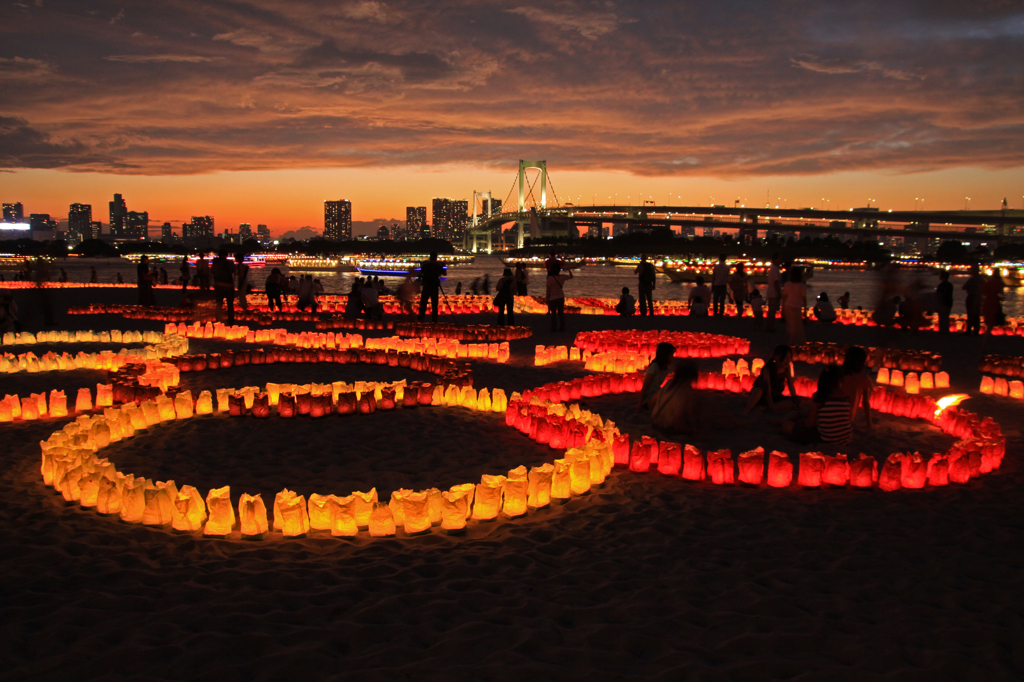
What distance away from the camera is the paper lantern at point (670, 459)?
7.30 m

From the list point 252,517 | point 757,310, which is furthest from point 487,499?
point 757,310

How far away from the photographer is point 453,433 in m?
8.73

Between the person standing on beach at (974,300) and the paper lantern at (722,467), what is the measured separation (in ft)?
51.2

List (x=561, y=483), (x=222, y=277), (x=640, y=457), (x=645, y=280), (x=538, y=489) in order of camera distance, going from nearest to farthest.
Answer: (x=538, y=489)
(x=561, y=483)
(x=640, y=457)
(x=222, y=277)
(x=645, y=280)

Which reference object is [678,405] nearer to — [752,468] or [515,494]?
[752,468]

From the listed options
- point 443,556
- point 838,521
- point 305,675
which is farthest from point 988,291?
point 305,675

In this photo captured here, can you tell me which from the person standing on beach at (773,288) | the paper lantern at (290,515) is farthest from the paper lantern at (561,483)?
the person standing on beach at (773,288)

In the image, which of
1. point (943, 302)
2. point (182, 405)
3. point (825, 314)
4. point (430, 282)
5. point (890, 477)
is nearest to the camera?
point (890, 477)

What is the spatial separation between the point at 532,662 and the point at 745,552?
227 cm

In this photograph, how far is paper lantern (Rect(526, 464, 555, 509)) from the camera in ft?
21.2

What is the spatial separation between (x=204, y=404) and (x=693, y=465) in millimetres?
6288

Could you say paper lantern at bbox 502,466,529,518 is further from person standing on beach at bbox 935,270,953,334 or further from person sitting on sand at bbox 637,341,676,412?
person standing on beach at bbox 935,270,953,334

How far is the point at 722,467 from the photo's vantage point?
7.09 metres

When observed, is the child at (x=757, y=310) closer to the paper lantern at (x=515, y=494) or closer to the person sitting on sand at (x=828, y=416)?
the person sitting on sand at (x=828, y=416)
